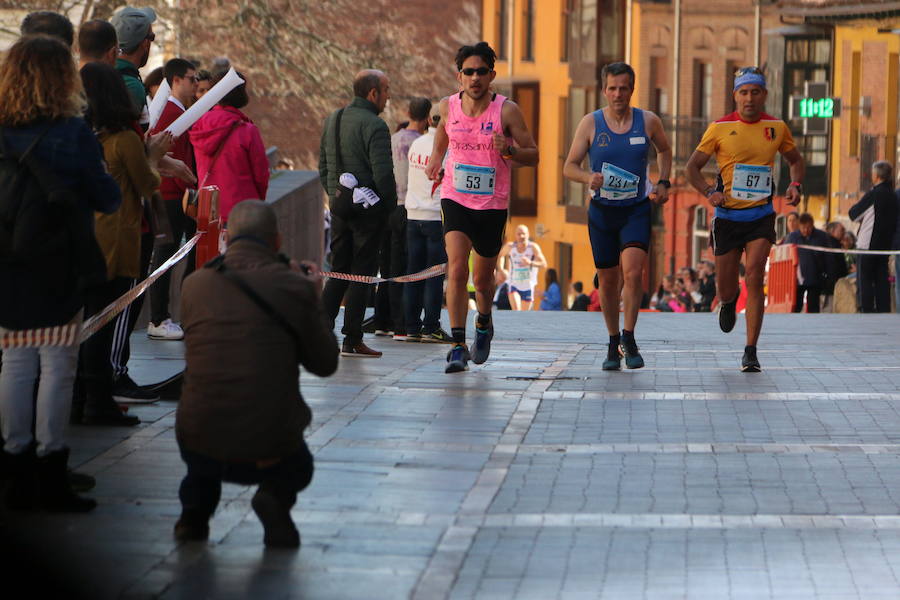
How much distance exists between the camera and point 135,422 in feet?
30.0

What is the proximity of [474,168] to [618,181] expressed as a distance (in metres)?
0.92

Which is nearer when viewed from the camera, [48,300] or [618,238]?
[48,300]

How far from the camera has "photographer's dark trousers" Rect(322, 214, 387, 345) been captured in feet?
42.2

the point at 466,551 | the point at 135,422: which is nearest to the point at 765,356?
the point at 135,422

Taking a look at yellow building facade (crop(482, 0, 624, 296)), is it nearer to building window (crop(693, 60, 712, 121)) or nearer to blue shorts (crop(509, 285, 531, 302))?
building window (crop(693, 60, 712, 121))

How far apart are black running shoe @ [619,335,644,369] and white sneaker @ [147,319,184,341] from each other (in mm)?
2941

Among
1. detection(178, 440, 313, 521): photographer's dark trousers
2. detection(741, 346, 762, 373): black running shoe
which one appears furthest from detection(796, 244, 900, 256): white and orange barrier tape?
detection(178, 440, 313, 521): photographer's dark trousers

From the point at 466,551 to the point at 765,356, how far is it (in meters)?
7.38

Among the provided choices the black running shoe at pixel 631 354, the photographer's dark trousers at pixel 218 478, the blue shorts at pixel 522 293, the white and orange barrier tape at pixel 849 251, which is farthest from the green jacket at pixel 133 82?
the blue shorts at pixel 522 293

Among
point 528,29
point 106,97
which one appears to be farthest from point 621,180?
point 528,29

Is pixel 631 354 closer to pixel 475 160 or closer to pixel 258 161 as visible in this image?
pixel 475 160

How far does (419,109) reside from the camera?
1441 cm

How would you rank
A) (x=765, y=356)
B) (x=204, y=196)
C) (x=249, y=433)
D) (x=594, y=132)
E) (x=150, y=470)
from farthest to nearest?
(x=765, y=356) → (x=594, y=132) → (x=204, y=196) → (x=150, y=470) → (x=249, y=433)

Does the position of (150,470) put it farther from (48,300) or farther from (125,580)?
(125,580)
